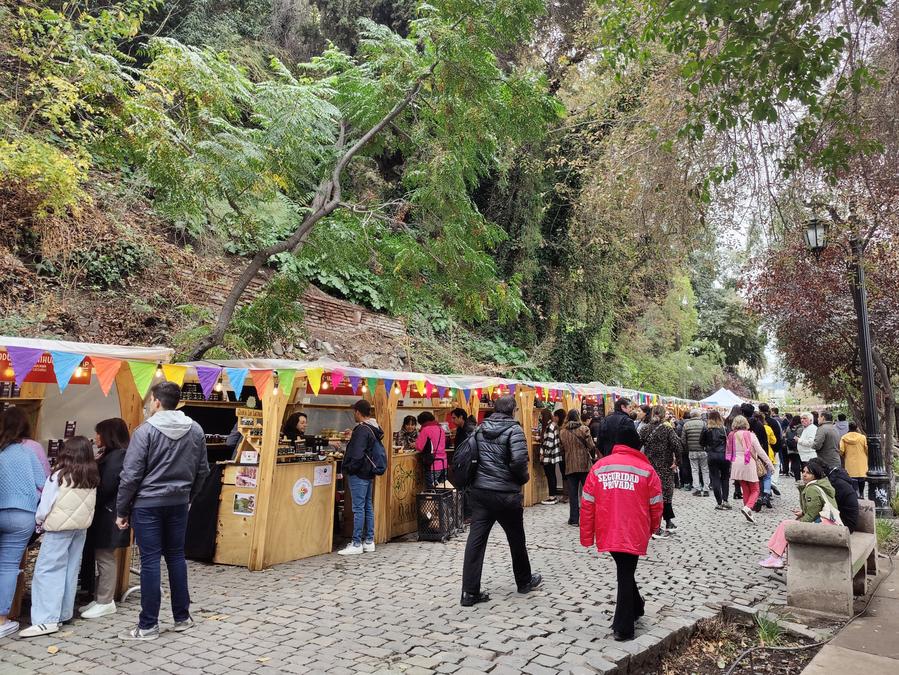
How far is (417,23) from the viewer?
362 inches

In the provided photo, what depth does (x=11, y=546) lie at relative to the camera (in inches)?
184

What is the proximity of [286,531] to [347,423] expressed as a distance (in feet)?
14.4

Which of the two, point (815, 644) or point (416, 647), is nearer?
point (416, 647)

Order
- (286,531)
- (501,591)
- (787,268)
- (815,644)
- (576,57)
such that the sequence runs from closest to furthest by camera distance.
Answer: (815,644), (501,591), (286,531), (787,268), (576,57)

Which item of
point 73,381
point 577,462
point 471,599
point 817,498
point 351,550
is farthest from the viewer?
point 577,462

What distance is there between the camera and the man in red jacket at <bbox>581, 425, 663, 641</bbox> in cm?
455

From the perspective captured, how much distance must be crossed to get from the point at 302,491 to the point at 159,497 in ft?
9.12

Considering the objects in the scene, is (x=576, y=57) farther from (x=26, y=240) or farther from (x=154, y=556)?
(x=154, y=556)

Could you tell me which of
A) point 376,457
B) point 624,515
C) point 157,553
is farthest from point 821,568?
point 157,553

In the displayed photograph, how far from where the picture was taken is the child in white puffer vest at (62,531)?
467cm

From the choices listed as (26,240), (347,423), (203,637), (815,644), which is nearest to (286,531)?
(203,637)

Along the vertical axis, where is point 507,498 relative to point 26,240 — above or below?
below

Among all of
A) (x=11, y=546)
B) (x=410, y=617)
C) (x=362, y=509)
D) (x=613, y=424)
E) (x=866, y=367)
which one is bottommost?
(x=410, y=617)

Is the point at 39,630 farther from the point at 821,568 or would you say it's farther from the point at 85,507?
the point at 821,568
